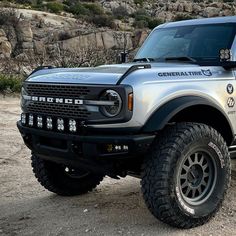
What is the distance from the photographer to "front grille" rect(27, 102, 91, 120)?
421cm

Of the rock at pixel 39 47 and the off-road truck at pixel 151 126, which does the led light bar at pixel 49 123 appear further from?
the rock at pixel 39 47

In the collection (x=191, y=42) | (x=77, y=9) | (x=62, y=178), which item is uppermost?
(x=191, y=42)

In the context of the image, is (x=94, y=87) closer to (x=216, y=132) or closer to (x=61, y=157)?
(x=61, y=157)

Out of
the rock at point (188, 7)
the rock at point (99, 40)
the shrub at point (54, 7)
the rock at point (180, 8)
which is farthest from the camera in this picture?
the rock at point (188, 7)

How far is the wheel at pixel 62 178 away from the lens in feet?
17.5

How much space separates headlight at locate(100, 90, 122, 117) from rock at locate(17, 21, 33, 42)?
95.7ft

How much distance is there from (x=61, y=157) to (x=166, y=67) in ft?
4.11

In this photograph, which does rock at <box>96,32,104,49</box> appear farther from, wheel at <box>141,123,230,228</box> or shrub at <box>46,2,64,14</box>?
wheel at <box>141,123,230,228</box>

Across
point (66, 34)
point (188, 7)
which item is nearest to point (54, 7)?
point (66, 34)

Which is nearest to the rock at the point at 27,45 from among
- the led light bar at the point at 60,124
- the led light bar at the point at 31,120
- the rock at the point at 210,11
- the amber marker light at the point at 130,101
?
the led light bar at the point at 31,120

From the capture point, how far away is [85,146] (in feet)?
13.6

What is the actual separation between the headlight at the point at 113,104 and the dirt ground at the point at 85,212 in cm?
107

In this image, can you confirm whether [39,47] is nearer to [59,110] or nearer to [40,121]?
[40,121]

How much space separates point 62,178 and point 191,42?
6.69ft
